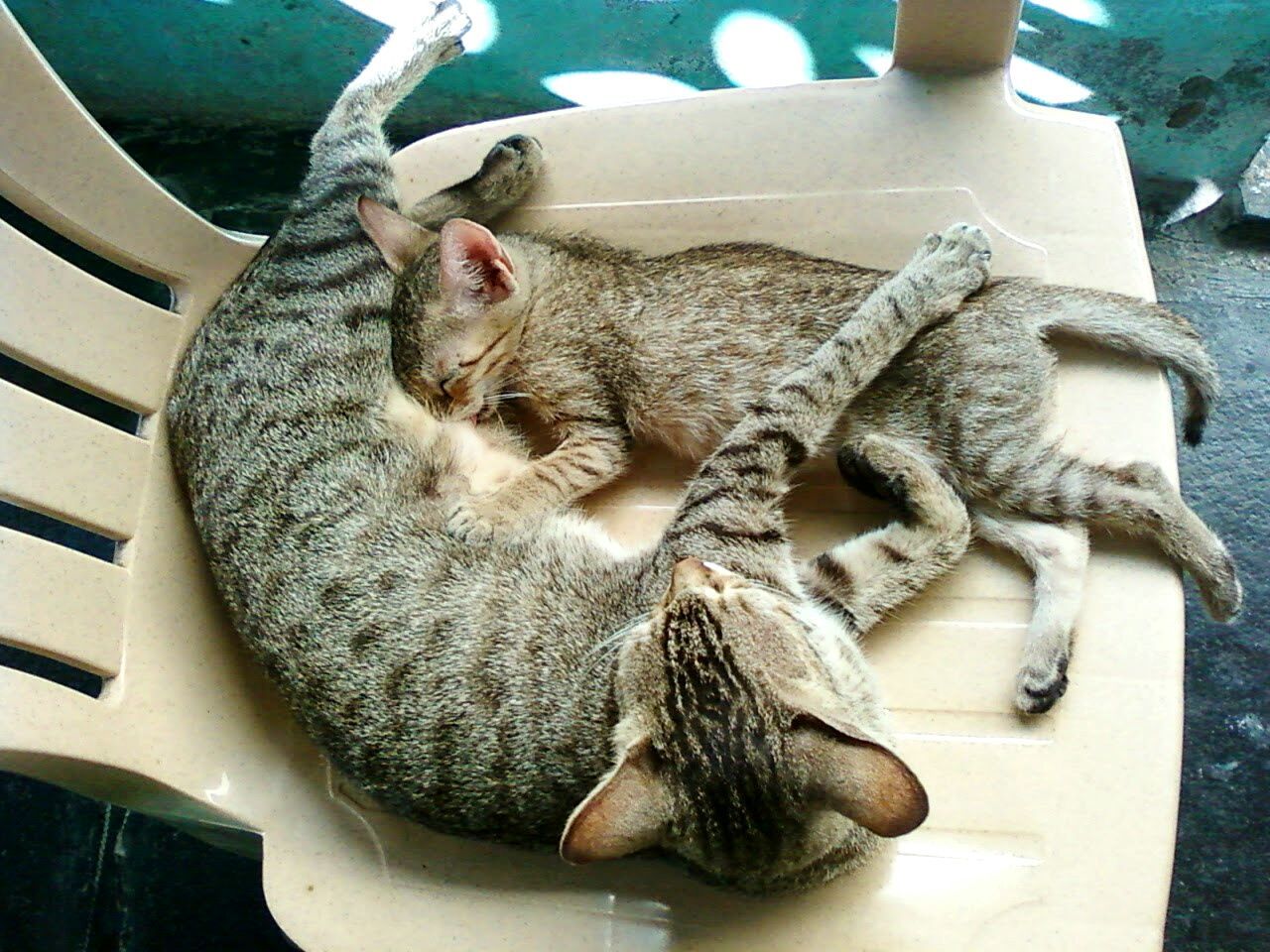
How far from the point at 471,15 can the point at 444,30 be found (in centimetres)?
25

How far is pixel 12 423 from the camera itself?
4.83 ft

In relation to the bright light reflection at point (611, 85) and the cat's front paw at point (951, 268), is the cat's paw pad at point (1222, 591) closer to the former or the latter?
the cat's front paw at point (951, 268)

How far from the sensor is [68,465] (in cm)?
153

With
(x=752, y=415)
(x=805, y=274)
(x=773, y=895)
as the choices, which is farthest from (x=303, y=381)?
(x=773, y=895)

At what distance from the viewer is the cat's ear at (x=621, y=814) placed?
116 centimetres

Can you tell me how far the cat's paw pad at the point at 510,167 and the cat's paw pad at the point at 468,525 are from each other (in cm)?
60

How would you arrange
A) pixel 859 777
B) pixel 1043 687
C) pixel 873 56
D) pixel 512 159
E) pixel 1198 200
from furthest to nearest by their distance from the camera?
pixel 1198 200 < pixel 873 56 < pixel 512 159 < pixel 1043 687 < pixel 859 777

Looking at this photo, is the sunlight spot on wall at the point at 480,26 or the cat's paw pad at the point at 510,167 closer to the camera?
the cat's paw pad at the point at 510,167

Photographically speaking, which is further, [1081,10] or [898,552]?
[1081,10]

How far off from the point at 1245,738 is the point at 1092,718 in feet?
2.77

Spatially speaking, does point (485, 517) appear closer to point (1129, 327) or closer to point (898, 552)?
point (898, 552)

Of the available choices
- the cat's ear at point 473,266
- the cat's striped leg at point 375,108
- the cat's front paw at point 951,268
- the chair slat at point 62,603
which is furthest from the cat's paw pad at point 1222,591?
the chair slat at point 62,603

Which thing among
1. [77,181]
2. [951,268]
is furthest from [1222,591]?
[77,181]

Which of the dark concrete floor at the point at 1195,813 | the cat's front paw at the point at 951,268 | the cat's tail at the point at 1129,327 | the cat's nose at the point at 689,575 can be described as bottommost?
the dark concrete floor at the point at 1195,813
